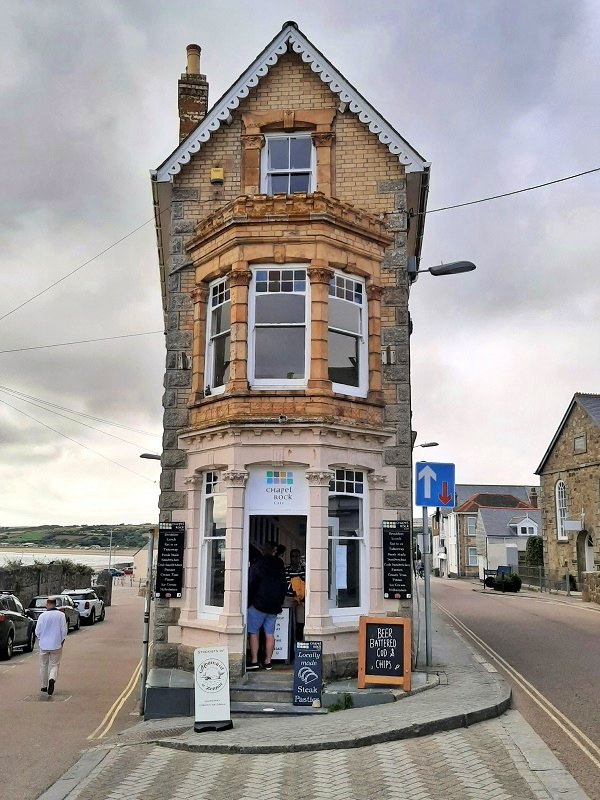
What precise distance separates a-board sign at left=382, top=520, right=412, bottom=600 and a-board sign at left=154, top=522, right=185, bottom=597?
3.66 m

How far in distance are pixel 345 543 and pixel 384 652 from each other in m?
2.11

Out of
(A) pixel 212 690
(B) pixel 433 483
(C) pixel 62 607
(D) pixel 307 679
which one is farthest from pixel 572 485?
(A) pixel 212 690

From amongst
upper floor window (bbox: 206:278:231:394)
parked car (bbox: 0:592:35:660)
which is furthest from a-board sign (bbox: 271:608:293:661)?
parked car (bbox: 0:592:35:660)

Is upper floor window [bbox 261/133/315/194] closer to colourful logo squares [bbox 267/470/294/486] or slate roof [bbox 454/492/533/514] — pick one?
colourful logo squares [bbox 267/470/294/486]

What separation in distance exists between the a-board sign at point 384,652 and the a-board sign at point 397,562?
3.76 feet

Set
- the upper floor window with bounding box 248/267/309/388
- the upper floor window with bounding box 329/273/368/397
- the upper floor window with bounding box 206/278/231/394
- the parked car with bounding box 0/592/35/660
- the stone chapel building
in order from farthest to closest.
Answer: the parked car with bounding box 0/592/35/660, the upper floor window with bounding box 206/278/231/394, the upper floor window with bounding box 329/273/368/397, the upper floor window with bounding box 248/267/309/388, the stone chapel building

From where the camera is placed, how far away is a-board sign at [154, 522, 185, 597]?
1369 centimetres

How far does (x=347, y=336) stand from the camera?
47.0ft

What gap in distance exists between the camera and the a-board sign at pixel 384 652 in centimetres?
1191

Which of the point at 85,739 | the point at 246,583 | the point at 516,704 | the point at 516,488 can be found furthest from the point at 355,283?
the point at 516,488

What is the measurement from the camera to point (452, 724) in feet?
32.1

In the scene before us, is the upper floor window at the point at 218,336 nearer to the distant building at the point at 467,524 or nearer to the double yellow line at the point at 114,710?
the double yellow line at the point at 114,710

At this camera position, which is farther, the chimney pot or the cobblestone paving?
the chimney pot

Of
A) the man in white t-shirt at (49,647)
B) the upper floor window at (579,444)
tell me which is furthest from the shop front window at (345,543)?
the upper floor window at (579,444)
